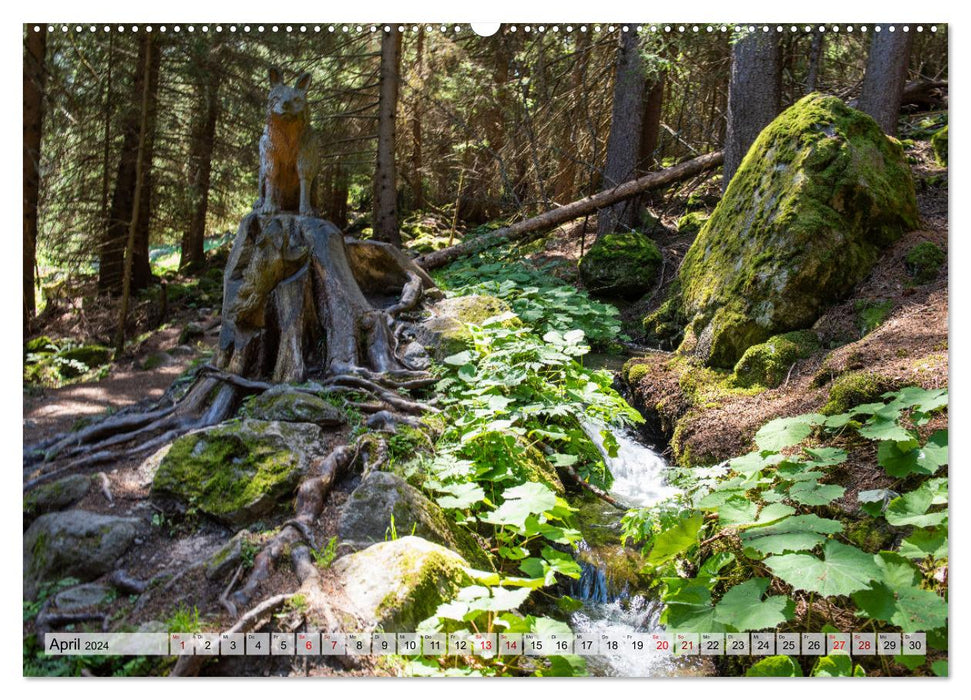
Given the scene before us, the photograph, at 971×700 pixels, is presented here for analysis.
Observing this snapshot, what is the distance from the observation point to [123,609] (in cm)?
304

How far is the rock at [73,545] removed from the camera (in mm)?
3172

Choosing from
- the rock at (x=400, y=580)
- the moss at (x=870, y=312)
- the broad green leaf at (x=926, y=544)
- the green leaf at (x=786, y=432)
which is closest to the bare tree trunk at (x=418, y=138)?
the moss at (x=870, y=312)

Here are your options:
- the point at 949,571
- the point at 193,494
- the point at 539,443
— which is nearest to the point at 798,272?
the point at 539,443

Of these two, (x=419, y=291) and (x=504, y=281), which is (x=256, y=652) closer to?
(x=419, y=291)

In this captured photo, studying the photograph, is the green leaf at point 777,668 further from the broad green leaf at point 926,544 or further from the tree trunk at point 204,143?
the tree trunk at point 204,143

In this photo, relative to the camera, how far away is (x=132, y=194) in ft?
28.0

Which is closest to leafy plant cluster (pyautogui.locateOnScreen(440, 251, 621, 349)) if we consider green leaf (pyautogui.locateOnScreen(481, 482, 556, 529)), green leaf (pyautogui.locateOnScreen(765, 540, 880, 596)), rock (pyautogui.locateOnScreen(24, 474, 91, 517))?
green leaf (pyautogui.locateOnScreen(481, 482, 556, 529))

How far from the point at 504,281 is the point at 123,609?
6.31 meters

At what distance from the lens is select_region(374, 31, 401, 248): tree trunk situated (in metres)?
9.73

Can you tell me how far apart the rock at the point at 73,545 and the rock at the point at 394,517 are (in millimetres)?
1125

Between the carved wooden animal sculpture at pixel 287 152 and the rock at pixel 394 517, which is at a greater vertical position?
the carved wooden animal sculpture at pixel 287 152

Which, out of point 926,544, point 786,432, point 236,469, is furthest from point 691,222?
point 236,469

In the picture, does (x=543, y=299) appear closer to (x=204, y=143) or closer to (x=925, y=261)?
(x=925, y=261)

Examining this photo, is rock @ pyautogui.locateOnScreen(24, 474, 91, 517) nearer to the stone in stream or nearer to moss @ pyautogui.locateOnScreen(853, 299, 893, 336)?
the stone in stream
